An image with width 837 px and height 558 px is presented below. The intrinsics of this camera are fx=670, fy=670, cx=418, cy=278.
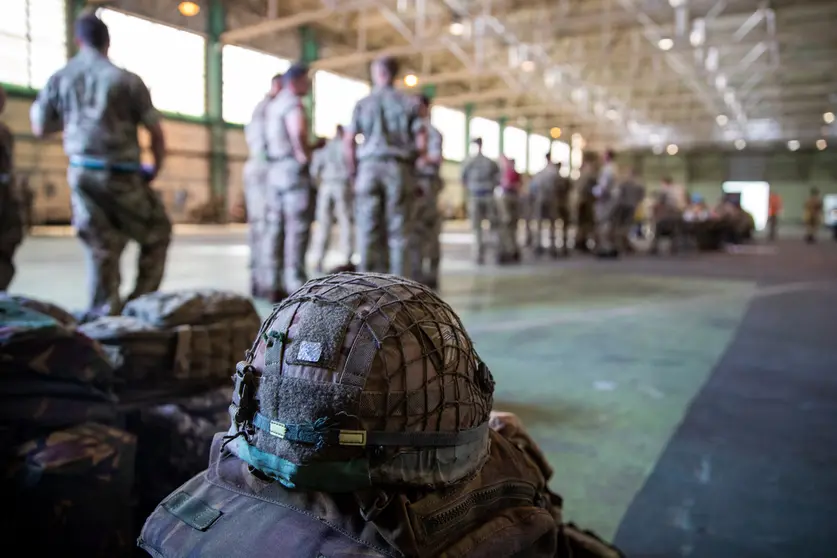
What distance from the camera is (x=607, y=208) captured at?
1295cm

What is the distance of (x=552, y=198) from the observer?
1222cm

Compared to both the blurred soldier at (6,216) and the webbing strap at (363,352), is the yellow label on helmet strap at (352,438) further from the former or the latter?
the blurred soldier at (6,216)

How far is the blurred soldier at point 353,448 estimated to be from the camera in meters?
1.10

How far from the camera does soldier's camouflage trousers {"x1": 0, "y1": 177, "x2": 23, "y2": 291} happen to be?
15.0ft

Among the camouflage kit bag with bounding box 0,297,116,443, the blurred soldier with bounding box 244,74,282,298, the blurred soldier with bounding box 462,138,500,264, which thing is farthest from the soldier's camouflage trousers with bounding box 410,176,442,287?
the camouflage kit bag with bounding box 0,297,116,443

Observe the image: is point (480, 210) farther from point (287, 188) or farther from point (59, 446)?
point (59, 446)

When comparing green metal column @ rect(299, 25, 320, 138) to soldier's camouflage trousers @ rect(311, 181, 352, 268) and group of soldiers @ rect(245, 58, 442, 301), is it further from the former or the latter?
group of soldiers @ rect(245, 58, 442, 301)

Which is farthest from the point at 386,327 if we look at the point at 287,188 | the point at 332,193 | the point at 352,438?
the point at 332,193

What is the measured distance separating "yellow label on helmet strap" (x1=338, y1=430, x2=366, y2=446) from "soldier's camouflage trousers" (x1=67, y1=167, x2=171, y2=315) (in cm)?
334

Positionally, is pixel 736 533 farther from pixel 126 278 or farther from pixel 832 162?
pixel 832 162

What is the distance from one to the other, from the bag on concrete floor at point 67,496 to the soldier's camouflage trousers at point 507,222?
30.0 ft

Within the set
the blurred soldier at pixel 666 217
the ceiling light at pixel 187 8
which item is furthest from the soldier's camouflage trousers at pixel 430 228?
the ceiling light at pixel 187 8

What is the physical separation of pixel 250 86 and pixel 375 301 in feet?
71.1

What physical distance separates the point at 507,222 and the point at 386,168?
592cm
